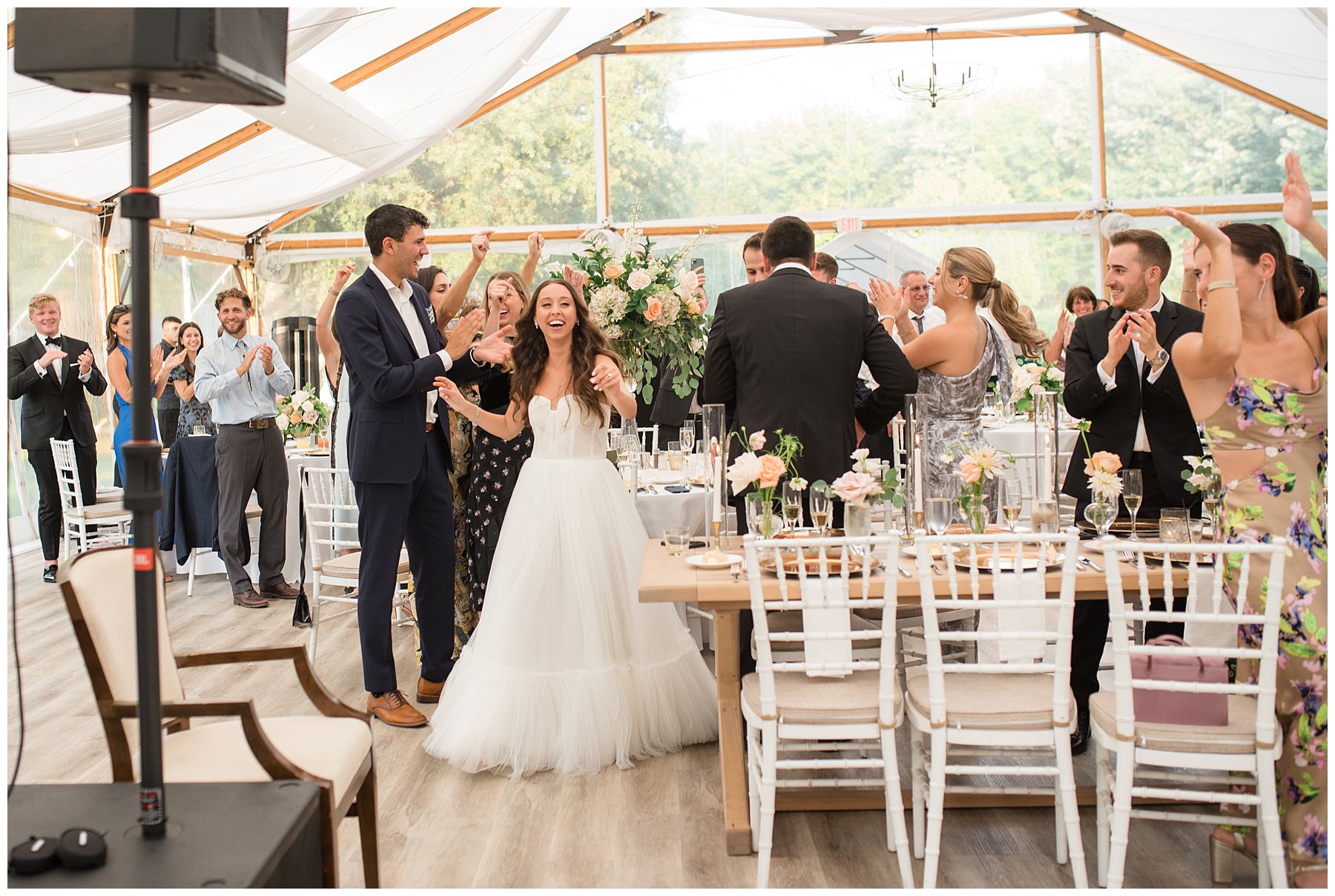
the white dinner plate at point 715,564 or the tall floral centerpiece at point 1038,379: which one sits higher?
the tall floral centerpiece at point 1038,379

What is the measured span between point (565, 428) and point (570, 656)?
82 centimetres

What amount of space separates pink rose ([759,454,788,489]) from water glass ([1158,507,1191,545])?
3.55 ft

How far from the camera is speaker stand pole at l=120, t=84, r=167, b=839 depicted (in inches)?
61.7

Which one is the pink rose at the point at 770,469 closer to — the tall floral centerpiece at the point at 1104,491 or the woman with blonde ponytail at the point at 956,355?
the tall floral centerpiece at the point at 1104,491

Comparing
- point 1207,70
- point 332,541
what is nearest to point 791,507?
point 332,541

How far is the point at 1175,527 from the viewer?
2803 mm

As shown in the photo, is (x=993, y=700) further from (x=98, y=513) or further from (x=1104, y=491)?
(x=98, y=513)

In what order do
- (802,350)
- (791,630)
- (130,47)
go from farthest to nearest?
(802,350)
(791,630)
(130,47)

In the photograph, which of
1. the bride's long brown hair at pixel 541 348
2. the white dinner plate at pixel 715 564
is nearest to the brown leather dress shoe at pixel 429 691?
the bride's long brown hair at pixel 541 348

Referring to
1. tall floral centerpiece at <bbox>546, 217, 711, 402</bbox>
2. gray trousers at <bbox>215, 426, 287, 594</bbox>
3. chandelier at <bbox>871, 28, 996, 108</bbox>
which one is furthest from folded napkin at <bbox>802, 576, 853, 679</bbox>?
chandelier at <bbox>871, 28, 996, 108</bbox>

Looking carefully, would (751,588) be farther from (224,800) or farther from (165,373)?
(165,373)

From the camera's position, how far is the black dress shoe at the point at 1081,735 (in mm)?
3389

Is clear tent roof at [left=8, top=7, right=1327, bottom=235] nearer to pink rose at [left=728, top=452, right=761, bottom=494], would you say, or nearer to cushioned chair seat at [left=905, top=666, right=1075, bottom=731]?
pink rose at [left=728, top=452, right=761, bottom=494]

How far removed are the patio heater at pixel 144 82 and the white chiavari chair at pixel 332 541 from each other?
92.3 inches
